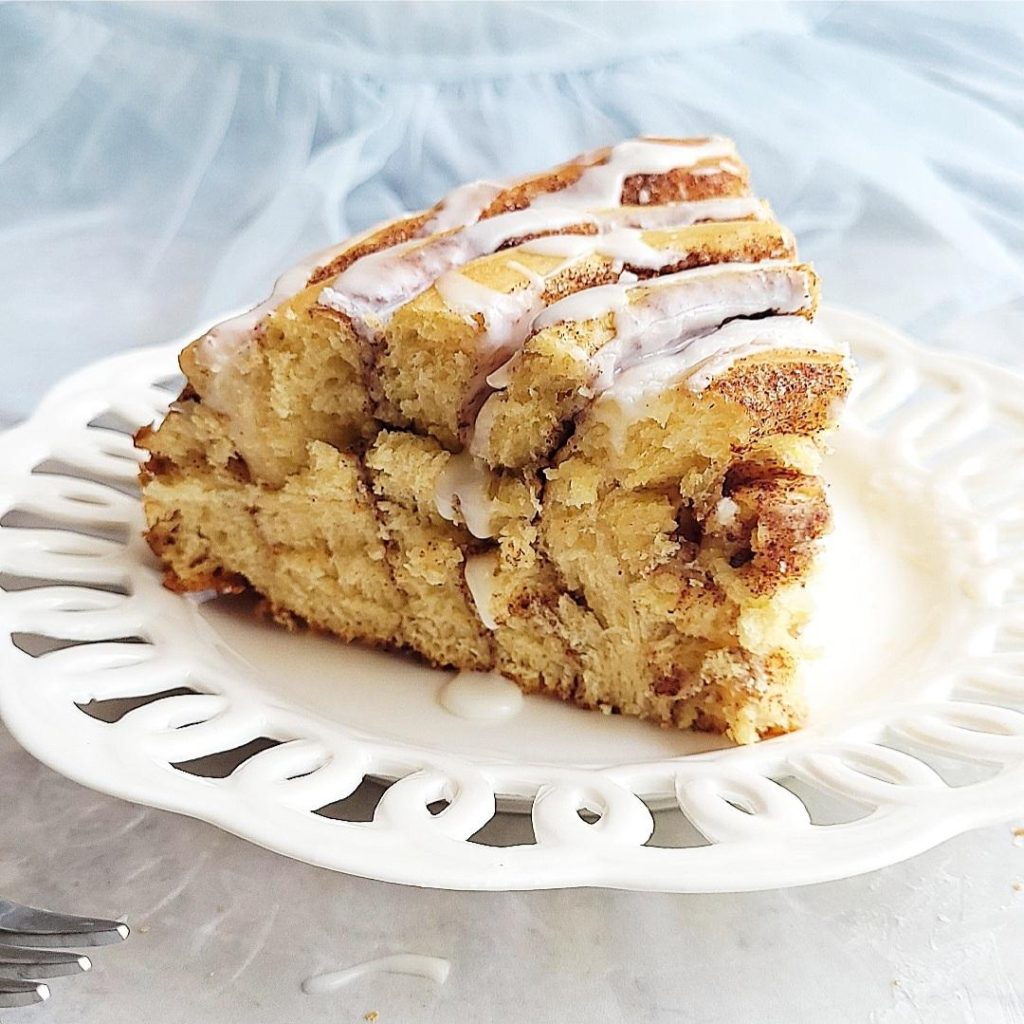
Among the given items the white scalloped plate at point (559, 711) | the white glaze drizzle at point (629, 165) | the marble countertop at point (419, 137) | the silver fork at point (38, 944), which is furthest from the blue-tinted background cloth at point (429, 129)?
the silver fork at point (38, 944)

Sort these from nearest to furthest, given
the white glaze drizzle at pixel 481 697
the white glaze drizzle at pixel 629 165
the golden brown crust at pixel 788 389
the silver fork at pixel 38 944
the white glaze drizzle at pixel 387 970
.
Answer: the silver fork at pixel 38 944 < the white glaze drizzle at pixel 387 970 < the golden brown crust at pixel 788 389 < the white glaze drizzle at pixel 481 697 < the white glaze drizzle at pixel 629 165

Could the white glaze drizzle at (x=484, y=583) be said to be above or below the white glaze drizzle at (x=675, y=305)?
below

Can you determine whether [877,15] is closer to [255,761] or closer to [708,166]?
[708,166]

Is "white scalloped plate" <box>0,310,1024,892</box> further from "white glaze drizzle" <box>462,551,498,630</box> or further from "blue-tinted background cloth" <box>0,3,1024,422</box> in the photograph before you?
"blue-tinted background cloth" <box>0,3,1024,422</box>

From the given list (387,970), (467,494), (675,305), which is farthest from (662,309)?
(387,970)

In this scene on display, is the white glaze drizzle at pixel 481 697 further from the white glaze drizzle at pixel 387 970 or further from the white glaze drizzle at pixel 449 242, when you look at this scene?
the white glaze drizzle at pixel 449 242

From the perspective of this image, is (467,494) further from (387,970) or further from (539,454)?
(387,970)
